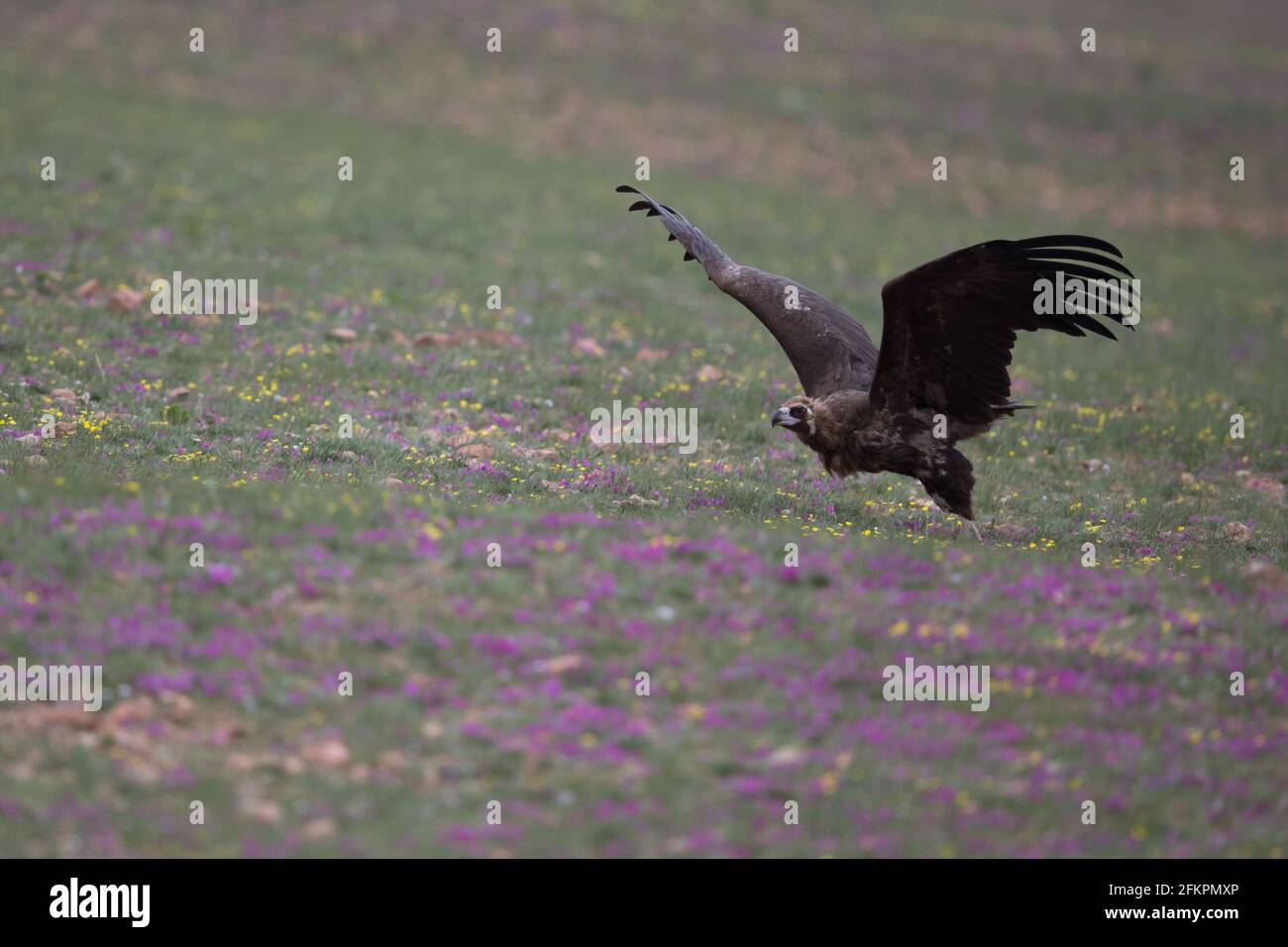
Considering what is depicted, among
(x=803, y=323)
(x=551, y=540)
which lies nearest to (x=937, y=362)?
(x=803, y=323)

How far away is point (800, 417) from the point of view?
13.4 metres

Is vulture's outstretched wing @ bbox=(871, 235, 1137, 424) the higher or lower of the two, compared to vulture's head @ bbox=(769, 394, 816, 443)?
higher

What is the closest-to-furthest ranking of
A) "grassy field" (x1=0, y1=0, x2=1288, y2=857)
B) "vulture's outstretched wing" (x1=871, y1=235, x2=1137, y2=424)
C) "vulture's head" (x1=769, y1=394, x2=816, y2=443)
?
"grassy field" (x1=0, y1=0, x2=1288, y2=857), "vulture's outstretched wing" (x1=871, y1=235, x2=1137, y2=424), "vulture's head" (x1=769, y1=394, x2=816, y2=443)

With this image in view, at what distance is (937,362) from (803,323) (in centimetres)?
222

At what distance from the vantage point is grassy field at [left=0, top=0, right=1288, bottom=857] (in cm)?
841

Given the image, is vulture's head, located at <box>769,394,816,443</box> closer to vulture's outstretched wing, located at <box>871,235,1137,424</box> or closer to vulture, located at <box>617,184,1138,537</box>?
vulture, located at <box>617,184,1138,537</box>

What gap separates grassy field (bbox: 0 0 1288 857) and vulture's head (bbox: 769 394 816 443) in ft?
2.44

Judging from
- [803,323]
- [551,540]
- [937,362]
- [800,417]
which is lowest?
[551,540]

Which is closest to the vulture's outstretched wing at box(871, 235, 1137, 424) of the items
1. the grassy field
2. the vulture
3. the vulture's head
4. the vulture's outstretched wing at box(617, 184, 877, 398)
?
the vulture

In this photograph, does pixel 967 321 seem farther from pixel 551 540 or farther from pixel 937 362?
pixel 551 540

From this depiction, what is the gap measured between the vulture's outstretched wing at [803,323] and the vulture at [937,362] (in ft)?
0.07

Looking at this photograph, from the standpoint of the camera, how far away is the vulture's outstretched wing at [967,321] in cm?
1189

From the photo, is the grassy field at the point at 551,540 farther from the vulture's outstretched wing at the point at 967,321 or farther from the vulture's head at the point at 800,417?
the vulture's outstretched wing at the point at 967,321

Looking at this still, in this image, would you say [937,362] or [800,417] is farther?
[800,417]
